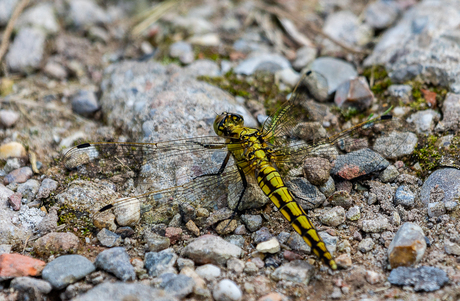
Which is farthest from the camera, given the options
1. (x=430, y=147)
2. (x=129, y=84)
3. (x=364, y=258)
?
(x=129, y=84)

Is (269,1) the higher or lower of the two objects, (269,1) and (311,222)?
the higher

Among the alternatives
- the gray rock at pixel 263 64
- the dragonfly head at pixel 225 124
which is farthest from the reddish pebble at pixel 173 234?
the gray rock at pixel 263 64

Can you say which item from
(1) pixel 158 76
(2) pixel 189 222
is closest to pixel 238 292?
(2) pixel 189 222

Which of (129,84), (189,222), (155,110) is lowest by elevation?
(189,222)

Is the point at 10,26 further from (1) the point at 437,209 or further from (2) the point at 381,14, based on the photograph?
(1) the point at 437,209

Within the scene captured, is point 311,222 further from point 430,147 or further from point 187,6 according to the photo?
point 187,6

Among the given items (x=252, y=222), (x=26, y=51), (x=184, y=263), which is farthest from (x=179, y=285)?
(x=26, y=51)

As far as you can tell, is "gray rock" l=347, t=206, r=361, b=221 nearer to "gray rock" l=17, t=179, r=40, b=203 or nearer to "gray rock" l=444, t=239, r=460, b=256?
"gray rock" l=444, t=239, r=460, b=256

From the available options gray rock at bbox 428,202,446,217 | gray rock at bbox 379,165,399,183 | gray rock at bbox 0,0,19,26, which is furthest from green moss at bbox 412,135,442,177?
gray rock at bbox 0,0,19,26

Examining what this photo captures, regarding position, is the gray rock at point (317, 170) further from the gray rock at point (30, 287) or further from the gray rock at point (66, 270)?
the gray rock at point (30, 287)
